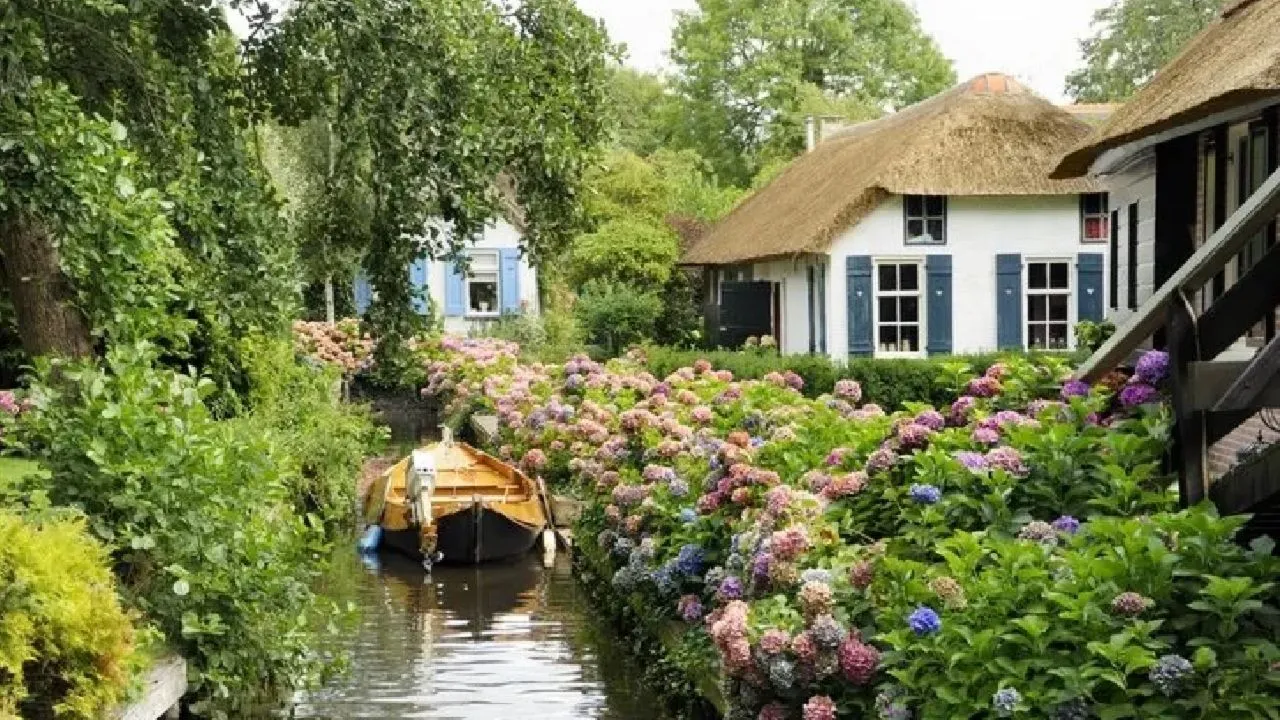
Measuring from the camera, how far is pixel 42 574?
629cm

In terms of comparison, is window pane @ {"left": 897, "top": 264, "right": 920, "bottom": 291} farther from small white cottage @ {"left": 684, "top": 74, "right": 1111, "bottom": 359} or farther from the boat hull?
the boat hull

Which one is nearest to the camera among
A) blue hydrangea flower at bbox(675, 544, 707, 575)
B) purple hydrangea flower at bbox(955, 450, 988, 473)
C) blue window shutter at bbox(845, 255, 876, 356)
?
purple hydrangea flower at bbox(955, 450, 988, 473)

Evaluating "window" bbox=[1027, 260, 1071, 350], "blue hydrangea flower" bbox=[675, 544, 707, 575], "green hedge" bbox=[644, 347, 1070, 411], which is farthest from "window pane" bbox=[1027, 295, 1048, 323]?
"blue hydrangea flower" bbox=[675, 544, 707, 575]

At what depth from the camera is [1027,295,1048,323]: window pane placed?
3078cm

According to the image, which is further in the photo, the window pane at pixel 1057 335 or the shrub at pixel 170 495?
the window pane at pixel 1057 335

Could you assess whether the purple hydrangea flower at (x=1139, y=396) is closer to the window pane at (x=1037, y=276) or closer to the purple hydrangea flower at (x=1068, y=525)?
the purple hydrangea flower at (x=1068, y=525)

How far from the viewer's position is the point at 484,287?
142 ft

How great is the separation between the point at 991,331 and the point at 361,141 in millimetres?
22541

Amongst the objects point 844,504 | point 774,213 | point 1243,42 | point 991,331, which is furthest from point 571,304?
point 844,504

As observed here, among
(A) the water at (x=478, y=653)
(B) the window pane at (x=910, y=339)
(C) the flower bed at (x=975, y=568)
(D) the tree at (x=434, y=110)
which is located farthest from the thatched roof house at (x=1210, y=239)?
(B) the window pane at (x=910, y=339)

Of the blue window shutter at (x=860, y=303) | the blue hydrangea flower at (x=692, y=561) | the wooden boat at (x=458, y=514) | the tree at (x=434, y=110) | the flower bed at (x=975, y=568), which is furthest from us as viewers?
the blue window shutter at (x=860, y=303)

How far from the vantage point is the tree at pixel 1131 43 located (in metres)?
52.3

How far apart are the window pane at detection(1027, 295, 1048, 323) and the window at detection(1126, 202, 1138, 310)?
37.7 feet

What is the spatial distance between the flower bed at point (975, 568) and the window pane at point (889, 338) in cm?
2030
